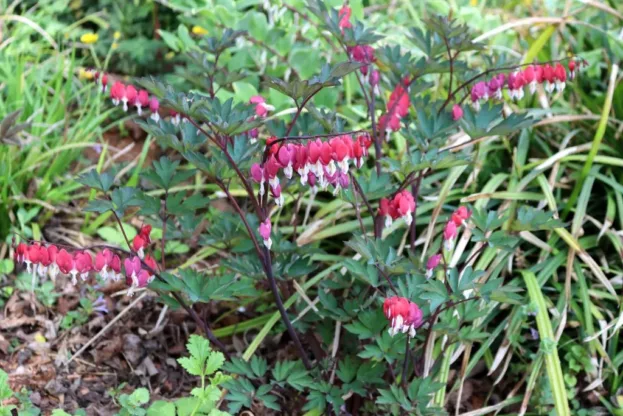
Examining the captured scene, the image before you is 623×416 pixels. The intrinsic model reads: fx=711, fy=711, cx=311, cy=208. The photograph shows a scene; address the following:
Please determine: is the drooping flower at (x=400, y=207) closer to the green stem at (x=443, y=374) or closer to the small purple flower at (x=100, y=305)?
the green stem at (x=443, y=374)

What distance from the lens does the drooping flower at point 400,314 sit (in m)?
1.67

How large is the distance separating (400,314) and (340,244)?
1.19 m

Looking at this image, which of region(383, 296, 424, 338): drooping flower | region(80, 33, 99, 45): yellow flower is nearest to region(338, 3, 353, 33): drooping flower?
region(383, 296, 424, 338): drooping flower

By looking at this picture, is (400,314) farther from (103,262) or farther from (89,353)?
(89,353)

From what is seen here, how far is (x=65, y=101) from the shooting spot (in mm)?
3242

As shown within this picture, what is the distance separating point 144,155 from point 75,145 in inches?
12.9

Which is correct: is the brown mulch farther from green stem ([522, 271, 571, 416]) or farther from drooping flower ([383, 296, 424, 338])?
green stem ([522, 271, 571, 416])

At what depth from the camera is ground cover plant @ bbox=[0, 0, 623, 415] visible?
1.89 metres

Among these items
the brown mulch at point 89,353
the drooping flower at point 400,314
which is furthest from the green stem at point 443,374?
the brown mulch at point 89,353

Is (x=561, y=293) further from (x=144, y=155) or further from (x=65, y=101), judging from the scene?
(x=65, y=101)

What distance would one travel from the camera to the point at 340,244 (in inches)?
113

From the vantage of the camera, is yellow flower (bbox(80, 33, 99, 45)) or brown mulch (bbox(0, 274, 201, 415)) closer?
brown mulch (bbox(0, 274, 201, 415))

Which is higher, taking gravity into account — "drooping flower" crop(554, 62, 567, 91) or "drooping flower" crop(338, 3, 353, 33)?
"drooping flower" crop(338, 3, 353, 33)

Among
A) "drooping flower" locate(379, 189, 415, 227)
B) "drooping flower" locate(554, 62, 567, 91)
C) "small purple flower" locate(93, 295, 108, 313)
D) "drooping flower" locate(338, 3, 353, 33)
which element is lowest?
"small purple flower" locate(93, 295, 108, 313)
